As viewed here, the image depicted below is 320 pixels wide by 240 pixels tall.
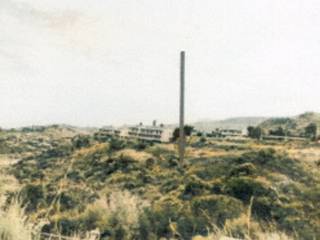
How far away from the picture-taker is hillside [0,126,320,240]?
46.9 feet

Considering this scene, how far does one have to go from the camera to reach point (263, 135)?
54.9m

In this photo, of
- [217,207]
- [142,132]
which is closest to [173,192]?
[217,207]

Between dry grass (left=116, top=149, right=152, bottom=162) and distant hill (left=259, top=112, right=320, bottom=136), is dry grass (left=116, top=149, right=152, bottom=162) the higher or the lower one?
the lower one

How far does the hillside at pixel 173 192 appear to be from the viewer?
14305 millimetres

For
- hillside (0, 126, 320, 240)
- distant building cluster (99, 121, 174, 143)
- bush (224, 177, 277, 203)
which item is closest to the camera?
hillside (0, 126, 320, 240)

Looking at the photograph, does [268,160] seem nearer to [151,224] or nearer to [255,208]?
[255,208]

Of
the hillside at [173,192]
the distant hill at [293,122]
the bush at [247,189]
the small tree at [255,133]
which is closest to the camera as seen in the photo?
the hillside at [173,192]

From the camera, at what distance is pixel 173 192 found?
22.8m

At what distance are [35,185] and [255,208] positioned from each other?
1077cm

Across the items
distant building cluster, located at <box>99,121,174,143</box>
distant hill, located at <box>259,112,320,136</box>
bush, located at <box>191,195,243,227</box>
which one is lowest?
bush, located at <box>191,195,243,227</box>

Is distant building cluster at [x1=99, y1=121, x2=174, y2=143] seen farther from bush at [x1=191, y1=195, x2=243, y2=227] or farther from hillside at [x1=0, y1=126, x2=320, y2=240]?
bush at [x1=191, y1=195, x2=243, y2=227]

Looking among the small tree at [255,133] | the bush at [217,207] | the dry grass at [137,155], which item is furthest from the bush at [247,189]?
the small tree at [255,133]

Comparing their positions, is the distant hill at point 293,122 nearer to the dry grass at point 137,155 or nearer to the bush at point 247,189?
the dry grass at point 137,155

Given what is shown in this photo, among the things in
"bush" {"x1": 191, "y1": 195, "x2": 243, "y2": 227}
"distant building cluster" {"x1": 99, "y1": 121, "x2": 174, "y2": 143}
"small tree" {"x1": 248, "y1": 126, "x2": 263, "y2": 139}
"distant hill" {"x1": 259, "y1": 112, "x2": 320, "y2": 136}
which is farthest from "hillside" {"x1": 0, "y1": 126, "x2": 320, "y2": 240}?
"distant hill" {"x1": 259, "y1": 112, "x2": 320, "y2": 136}
